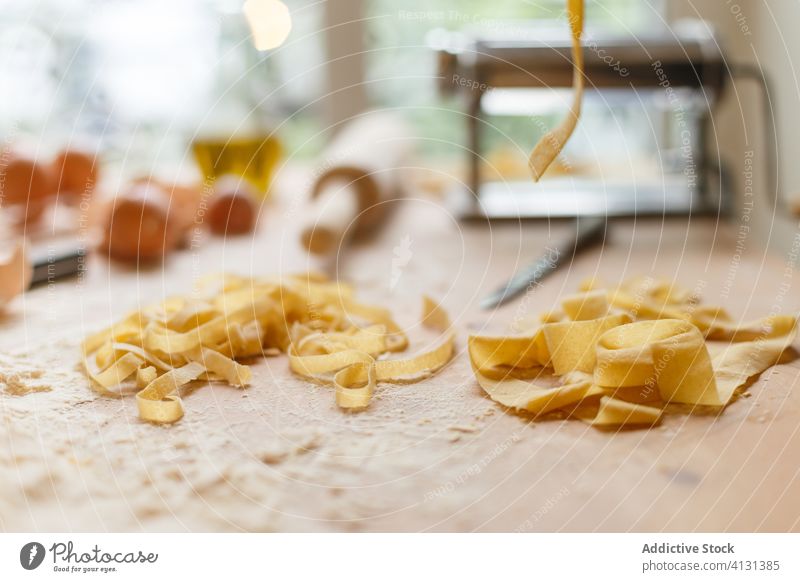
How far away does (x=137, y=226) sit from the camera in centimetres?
95

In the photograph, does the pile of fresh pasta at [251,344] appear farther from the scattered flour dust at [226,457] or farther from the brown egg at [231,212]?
the brown egg at [231,212]

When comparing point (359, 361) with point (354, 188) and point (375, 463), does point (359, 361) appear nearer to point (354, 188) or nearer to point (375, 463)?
point (375, 463)

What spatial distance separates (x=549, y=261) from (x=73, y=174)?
2.22 ft

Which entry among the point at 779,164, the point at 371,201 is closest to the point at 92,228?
the point at 371,201

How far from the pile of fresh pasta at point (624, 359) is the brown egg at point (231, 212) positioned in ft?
1.76

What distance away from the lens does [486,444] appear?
1.61 feet

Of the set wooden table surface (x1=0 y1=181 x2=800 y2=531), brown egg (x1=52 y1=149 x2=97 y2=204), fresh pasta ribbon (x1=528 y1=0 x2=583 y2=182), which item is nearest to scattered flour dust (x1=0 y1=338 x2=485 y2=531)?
wooden table surface (x1=0 y1=181 x2=800 y2=531)

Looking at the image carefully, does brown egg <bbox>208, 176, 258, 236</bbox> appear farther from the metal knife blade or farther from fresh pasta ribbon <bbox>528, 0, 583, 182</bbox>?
fresh pasta ribbon <bbox>528, 0, 583, 182</bbox>

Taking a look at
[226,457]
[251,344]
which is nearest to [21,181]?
[251,344]

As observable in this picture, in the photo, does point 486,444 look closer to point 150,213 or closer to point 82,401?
point 82,401

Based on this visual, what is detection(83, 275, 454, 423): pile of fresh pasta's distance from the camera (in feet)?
1.90

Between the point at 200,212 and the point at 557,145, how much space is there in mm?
638

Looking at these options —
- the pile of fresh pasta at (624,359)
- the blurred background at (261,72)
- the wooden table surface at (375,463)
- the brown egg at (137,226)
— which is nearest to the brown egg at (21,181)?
the brown egg at (137,226)

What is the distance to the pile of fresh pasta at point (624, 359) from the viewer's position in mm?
523
